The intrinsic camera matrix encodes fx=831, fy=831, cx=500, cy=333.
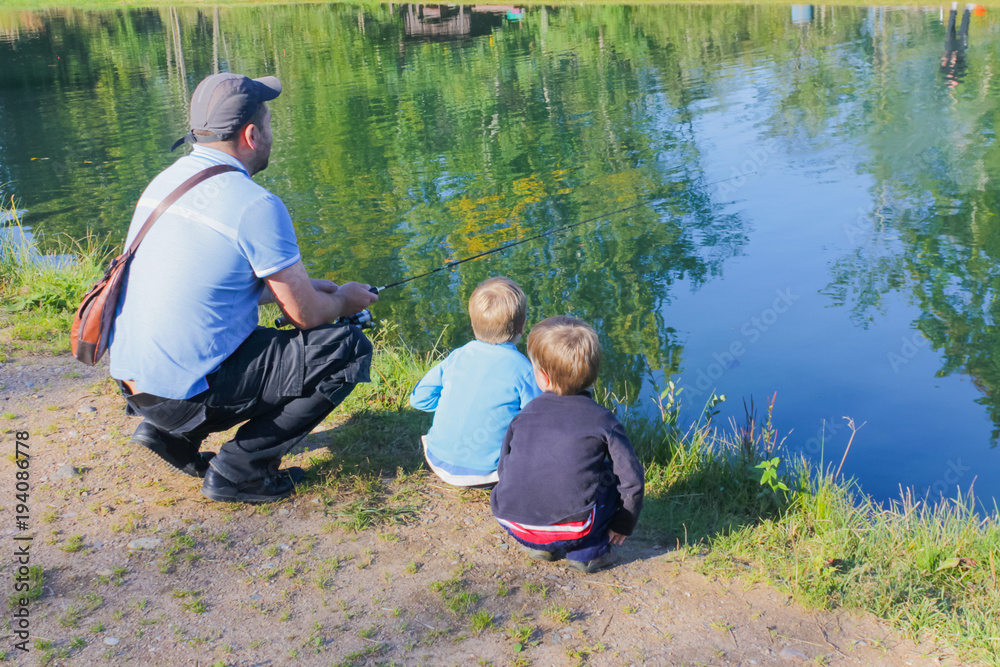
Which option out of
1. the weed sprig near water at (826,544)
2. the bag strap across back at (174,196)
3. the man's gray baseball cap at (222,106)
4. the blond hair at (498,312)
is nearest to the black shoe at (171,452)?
the bag strap across back at (174,196)

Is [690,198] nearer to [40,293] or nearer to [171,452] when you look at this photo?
[40,293]

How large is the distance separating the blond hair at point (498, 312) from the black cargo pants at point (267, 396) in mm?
456

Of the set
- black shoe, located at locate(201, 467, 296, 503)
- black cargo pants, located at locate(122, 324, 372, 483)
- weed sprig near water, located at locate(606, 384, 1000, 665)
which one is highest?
black cargo pants, located at locate(122, 324, 372, 483)

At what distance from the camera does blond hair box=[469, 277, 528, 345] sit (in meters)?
3.12

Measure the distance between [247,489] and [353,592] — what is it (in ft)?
2.35

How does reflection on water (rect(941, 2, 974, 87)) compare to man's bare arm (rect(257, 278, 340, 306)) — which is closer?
man's bare arm (rect(257, 278, 340, 306))

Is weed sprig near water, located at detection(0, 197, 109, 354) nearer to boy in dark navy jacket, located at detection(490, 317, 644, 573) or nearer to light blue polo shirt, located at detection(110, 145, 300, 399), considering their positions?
light blue polo shirt, located at detection(110, 145, 300, 399)

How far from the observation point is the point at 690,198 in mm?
9453

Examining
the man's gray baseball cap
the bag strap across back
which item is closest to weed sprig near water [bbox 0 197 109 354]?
the bag strap across back

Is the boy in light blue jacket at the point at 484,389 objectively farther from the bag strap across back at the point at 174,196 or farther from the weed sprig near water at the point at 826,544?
the bag strap across back at the point at 174,196

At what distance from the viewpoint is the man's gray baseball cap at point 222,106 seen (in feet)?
9.59

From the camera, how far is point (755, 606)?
2850mm

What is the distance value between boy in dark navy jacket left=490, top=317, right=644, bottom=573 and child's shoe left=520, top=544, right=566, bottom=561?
49mm

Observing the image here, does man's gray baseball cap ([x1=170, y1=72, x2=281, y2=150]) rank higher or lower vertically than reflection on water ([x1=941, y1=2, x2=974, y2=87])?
lower
